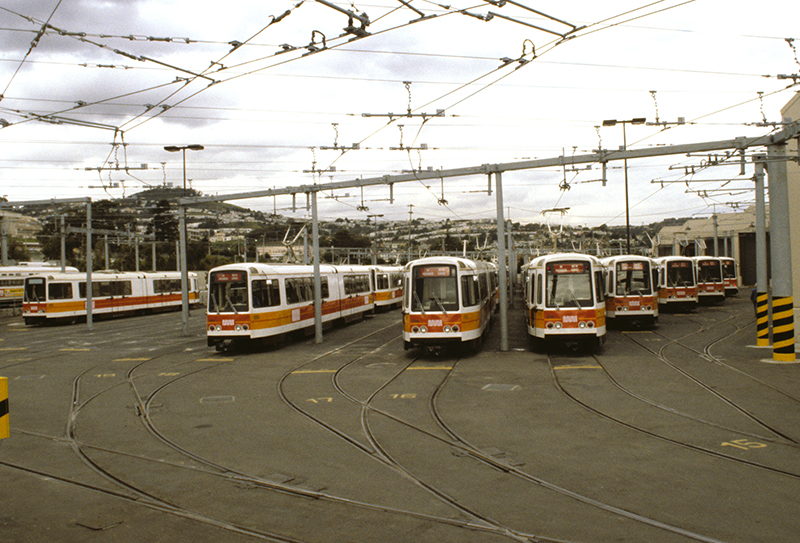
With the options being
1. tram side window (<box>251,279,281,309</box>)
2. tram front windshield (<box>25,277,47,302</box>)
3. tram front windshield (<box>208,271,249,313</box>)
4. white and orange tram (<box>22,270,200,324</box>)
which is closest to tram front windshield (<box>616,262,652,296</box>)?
tram side window (<box>251,279,281,309</box>)

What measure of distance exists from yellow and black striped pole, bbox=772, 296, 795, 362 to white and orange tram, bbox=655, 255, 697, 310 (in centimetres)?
1751

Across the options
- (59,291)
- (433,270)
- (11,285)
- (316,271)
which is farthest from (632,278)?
(11,285)

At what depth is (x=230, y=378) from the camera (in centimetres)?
1473

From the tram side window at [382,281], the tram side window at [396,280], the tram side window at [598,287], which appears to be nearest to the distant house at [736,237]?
the tram side window at [396,280]

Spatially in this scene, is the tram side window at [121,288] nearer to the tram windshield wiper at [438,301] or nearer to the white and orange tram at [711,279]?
→ the tram windshield wiper at [438,301]

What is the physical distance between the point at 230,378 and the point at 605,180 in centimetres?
1162

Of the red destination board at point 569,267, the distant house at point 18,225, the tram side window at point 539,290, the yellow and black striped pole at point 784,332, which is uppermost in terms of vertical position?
the distant house at point 18,225

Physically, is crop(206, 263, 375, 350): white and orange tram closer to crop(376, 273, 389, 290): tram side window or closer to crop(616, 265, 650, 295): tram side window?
crop(616, 265, 650, 295): tram side window

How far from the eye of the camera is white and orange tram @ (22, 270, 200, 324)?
33.9 metres

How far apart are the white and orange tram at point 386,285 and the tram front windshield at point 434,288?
63.0ft

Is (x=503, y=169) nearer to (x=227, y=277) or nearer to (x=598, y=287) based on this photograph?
(x=598, y=287)

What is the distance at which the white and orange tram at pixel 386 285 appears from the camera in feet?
125

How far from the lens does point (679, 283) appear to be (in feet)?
105

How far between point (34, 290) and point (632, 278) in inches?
1235
